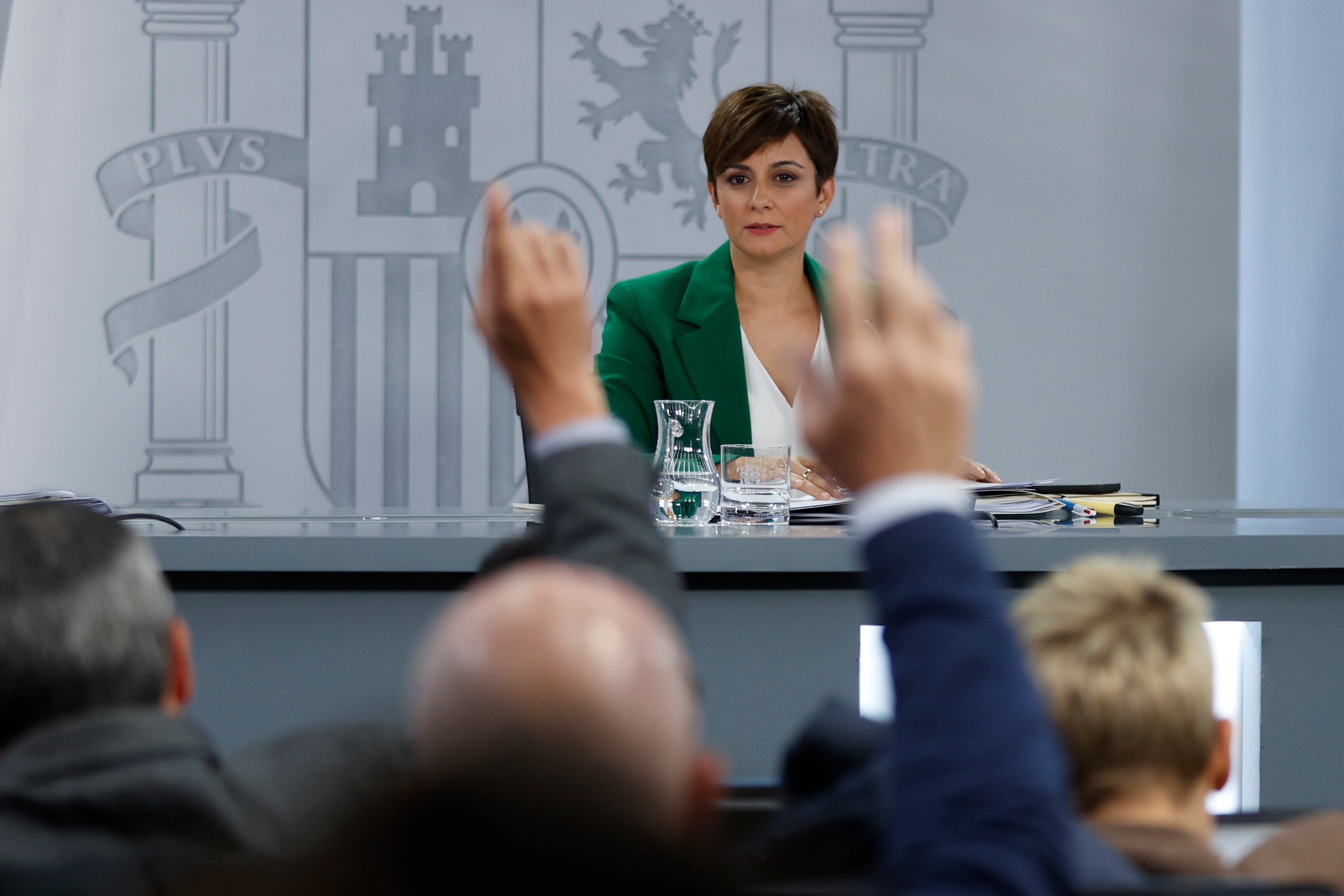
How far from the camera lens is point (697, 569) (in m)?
1.49

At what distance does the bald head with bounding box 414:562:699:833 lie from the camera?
0.43 metres

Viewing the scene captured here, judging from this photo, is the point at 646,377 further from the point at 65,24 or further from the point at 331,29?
the point at 65,24

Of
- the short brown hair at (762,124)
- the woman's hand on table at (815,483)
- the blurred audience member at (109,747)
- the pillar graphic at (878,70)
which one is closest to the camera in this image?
the blurred audience member at (109,747)

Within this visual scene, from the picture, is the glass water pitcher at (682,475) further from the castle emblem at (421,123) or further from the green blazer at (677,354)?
the castle emblem at (421,123)

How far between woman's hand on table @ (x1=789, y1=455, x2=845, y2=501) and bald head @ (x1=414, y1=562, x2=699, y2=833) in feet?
4.96

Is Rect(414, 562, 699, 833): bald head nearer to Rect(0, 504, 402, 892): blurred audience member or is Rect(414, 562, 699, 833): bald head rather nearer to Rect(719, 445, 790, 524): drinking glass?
Rect(0, 504, 402, 892): blurred audience member

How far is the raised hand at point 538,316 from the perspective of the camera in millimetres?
649

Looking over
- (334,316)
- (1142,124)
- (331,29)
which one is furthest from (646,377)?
(1142,124)

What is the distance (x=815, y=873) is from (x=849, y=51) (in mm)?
3602

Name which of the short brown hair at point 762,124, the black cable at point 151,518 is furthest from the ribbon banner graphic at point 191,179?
the black cable at point 151,518

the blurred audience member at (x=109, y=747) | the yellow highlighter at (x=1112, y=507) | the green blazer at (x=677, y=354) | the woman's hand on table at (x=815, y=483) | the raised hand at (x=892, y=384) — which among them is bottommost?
the blurred audience member at (x=109, y=747)

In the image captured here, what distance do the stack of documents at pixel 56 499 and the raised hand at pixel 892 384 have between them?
4.46 feet

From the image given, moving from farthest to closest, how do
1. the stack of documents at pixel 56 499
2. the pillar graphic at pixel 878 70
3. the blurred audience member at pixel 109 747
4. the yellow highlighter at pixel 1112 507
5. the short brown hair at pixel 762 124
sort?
the pillar graphic at pixel 878 70 → the short brown hair at pixel 762 124 → the yellow highlighter at pixel 1112 507 → the stack of documents at pixel 56 499 → the blurred audience member at pixel 109 747

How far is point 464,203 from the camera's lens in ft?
12.4
